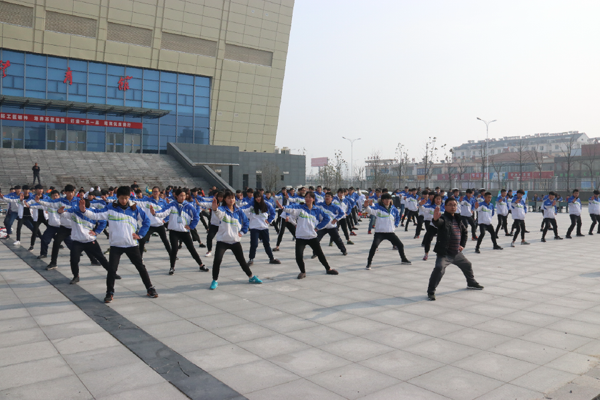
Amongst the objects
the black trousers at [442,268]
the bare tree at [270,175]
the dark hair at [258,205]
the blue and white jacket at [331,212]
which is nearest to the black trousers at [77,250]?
the dark hair at [258,205]

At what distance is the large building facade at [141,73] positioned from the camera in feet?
124

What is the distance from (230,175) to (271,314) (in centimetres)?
4036

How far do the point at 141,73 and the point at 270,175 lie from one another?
1559cm

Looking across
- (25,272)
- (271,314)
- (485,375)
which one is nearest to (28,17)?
Answer: (25,272)

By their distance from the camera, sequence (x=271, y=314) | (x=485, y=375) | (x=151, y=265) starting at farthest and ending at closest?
1. (x=151, y=265)
2. (x=271, y=314)
3. (x=485, y=375)

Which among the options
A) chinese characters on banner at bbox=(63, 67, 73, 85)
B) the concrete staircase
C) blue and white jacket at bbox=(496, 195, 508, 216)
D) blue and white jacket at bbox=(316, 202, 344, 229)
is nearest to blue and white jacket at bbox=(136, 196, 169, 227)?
blue and white jacket at bbox=(316, 202, 344, 229)

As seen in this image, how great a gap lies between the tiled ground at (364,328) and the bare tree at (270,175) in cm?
3756

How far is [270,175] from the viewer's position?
161ft

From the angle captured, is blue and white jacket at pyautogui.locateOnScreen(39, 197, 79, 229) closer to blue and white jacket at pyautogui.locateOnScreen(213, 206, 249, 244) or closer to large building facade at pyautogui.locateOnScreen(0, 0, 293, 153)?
blue and white jacket at pyautogui.locateOnScreen(213, 206, 249, 244)

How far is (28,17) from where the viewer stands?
37312 mm

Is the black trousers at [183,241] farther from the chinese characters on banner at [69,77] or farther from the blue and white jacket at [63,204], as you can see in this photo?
the chinese characters on banner at [69,77]

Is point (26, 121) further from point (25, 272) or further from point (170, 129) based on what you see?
point (25, 272)

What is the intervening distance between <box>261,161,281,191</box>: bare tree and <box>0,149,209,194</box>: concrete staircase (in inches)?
391

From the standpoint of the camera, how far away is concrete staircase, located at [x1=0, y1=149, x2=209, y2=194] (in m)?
Answer: 33.8
